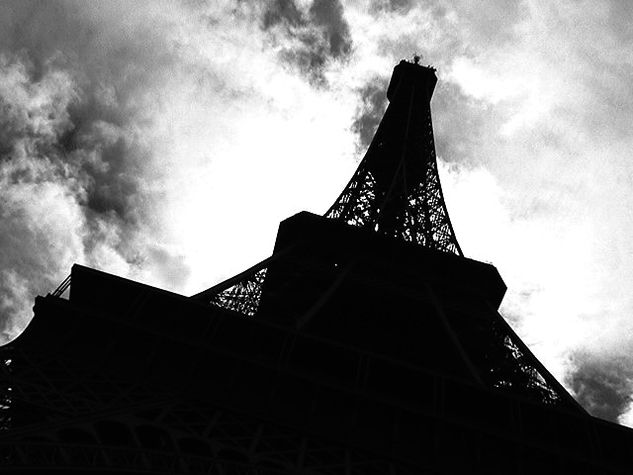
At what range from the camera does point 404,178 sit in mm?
35375

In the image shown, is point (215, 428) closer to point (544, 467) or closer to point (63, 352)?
point (63, 352)

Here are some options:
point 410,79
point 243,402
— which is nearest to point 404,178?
point 410,79

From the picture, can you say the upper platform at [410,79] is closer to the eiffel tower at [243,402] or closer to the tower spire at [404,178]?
the tower spire at [404,178]

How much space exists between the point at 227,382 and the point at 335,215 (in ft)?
54.7

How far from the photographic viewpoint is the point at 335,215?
32094mm

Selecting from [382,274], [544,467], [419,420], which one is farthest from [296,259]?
[544,467]

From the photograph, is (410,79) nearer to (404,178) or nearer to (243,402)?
(404,178)

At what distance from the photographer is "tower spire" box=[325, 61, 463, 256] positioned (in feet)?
106

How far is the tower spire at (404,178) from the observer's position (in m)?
32.3

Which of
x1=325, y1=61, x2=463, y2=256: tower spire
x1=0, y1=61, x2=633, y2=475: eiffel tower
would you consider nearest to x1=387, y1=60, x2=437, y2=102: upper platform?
x1=325, y1=61, x2=463, y2=256: tower spire

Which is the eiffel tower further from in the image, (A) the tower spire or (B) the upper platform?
(B) the upper platform

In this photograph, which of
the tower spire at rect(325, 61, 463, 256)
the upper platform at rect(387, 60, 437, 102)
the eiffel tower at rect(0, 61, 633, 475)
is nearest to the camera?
the eiffel tower at rect(0, 61, 633, 475)

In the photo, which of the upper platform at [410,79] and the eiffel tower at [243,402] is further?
the upper platform at [410,79]

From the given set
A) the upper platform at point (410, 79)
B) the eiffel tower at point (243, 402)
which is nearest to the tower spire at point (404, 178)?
the upper platform at point (410, 79)
